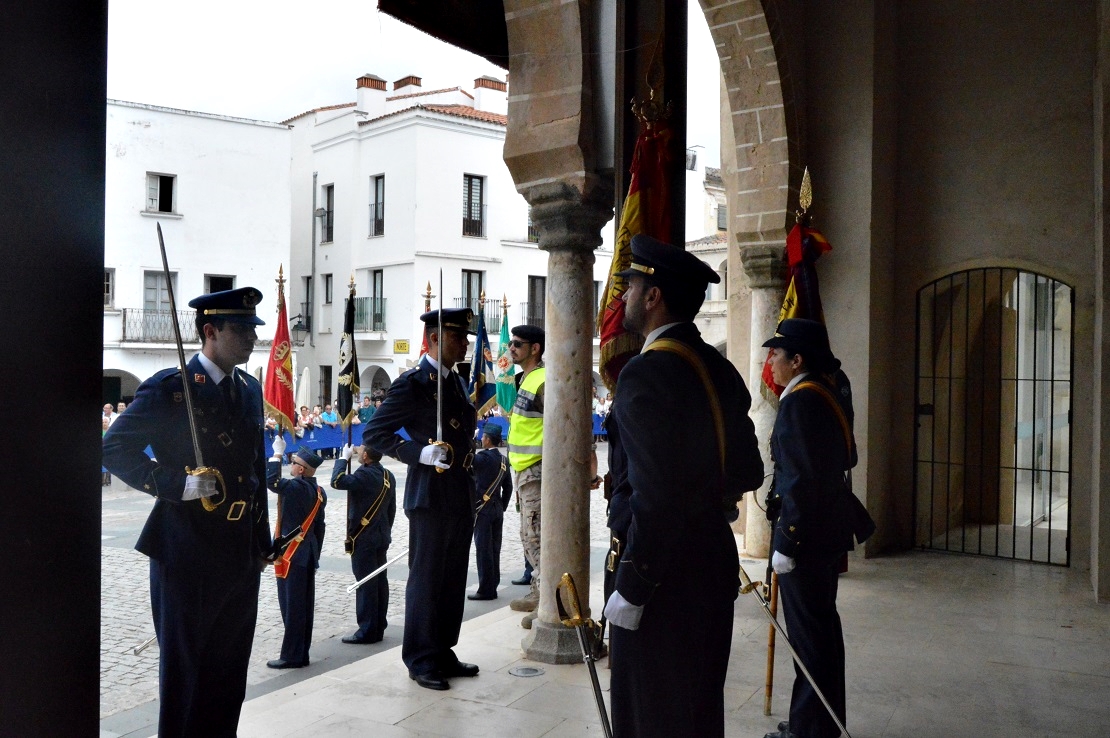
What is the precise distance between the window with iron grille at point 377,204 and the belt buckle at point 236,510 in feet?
54.4

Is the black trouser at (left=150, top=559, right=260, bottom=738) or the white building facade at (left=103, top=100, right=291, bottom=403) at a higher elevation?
the white building facade at (left=103, top=100, right=291, bottom=403)

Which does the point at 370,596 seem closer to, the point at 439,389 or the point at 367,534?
the point at 367,534

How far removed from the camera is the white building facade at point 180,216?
5.81 metres

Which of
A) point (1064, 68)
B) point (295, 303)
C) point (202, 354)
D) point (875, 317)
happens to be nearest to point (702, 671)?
point (202, 354)

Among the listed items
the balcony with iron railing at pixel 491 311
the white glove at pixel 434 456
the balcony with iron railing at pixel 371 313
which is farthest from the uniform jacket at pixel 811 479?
the balcony with iron railing at pixel 491 311

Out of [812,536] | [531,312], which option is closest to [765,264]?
[812,536]

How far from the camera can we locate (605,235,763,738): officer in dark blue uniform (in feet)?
8.53

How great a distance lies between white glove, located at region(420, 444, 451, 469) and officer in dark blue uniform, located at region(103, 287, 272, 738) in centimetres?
118

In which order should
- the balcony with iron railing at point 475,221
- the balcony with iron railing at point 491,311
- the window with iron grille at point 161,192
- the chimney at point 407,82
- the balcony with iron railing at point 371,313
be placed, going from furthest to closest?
the balcony with iron railing at point 491,311 < the balcony with iron railing at point 475,221 < the balcony with iron railing at point 371,313 < the chimney at point 407,82 < the window with iron grille at point 161,192

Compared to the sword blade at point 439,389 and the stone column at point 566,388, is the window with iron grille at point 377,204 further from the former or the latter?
the sword blade at point 439,389

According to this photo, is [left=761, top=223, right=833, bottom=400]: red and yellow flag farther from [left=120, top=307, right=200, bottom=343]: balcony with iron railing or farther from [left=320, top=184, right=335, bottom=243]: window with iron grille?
[left=320, top=184, right=335, bottom=243]: window with iron grille

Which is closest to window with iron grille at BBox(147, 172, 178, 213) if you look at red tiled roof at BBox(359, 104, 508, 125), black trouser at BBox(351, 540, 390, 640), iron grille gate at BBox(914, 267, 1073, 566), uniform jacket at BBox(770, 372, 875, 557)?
black trouser at BBox(351, 540, 390, 640)

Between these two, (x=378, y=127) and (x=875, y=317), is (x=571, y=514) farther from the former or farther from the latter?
(x=378, y=127)

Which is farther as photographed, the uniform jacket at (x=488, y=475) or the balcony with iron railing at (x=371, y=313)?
the balcony with iron railing at (x=371, y=313)
